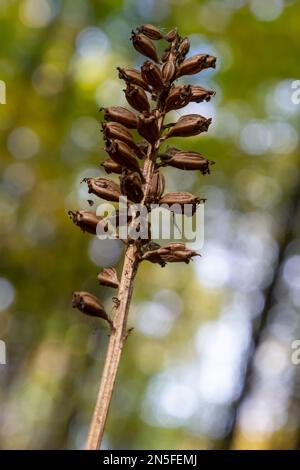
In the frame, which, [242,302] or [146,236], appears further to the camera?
[242,302]

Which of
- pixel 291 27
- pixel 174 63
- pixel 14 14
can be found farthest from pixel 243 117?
pixel 174 63

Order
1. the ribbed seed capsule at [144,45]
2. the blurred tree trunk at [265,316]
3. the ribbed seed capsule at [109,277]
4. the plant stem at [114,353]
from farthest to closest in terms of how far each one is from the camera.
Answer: the blurred tree trunk at [265,316] → the ribbed seed capsule at [144,45] → the ribbed seed capsule at [109,277] → the plant stem at [114,353]

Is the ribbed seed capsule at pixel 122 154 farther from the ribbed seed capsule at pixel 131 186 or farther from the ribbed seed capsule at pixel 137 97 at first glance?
the ribbed seed capsule at pixel 137 97

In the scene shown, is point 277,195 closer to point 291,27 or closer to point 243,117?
point 243,117

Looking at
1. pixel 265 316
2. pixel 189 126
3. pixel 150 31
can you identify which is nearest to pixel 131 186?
pixel 189 126

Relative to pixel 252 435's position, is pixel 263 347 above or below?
above

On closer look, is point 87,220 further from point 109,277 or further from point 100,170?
point 100,170

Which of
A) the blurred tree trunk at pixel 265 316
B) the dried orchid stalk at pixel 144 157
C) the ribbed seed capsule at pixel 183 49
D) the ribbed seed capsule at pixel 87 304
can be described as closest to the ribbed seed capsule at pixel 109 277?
the dried orchid stalk at pixel 144 157

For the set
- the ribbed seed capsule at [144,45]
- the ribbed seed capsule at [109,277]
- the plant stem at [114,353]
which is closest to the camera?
the plant stem at [114,353]
